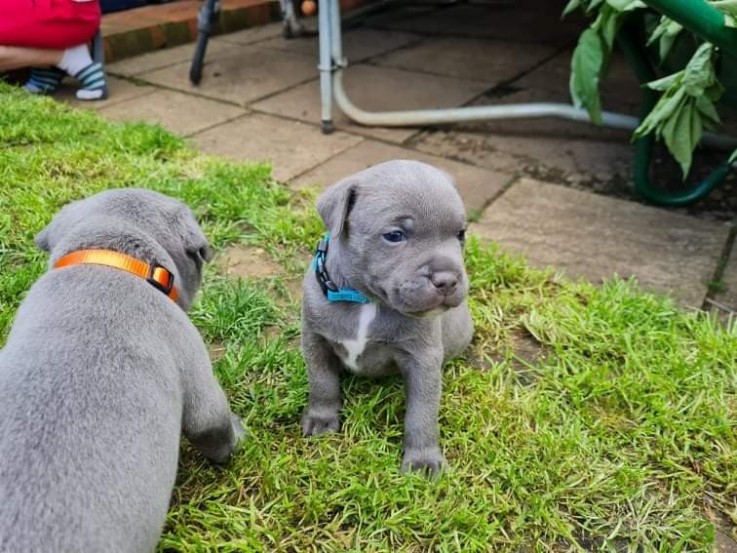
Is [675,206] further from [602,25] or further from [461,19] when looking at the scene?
[461,19]

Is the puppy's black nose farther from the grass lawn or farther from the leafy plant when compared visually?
the leafy plant

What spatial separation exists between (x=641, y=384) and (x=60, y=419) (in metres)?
1.81

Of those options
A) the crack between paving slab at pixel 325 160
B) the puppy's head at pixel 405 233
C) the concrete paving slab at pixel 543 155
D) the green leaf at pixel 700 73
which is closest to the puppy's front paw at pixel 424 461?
the puppy's head at pixel 405 233

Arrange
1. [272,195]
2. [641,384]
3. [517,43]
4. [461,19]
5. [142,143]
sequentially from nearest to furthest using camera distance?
[641,384], [272,195], [142,143], [517,43], [461,19]

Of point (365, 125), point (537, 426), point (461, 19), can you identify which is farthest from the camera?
point (461, 19)

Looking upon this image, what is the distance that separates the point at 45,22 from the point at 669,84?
13.0ft

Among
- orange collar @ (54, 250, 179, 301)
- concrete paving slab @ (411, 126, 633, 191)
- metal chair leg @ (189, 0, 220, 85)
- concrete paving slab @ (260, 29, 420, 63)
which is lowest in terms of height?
concrete paving slab @ (260, 29, 420, 63)

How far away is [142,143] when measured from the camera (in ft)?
12.9

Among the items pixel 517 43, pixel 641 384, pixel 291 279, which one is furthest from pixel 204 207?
pixel 517 43

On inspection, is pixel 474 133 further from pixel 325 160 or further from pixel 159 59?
pixel 159 59

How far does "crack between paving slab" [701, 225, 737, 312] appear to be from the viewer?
2742 millimetres

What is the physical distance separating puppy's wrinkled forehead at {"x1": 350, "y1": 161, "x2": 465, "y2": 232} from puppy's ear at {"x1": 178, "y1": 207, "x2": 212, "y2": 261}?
45 centimetres

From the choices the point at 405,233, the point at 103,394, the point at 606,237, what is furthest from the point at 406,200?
the point at 606,237

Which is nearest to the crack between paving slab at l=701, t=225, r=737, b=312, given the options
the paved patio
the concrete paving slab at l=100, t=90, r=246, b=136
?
the paved patio
